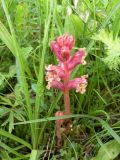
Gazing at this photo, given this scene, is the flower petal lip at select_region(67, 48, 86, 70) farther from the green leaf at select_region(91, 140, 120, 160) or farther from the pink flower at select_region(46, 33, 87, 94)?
the green leaf at select_region(91, 140, 120, 160)

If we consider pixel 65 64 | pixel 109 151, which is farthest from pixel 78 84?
pixel 109 151

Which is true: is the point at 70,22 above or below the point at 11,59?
above

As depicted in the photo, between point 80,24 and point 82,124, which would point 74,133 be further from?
point 80,24

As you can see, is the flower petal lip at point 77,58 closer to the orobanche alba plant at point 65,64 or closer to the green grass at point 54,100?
the orobanche alba plant at point 65,64

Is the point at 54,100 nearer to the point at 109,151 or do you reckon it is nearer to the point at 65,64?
the point at 65,64

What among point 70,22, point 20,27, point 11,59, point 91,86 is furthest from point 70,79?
point 20,27

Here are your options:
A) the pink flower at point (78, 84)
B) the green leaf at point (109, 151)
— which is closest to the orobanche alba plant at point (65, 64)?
the pink flower at point (78, 84)
